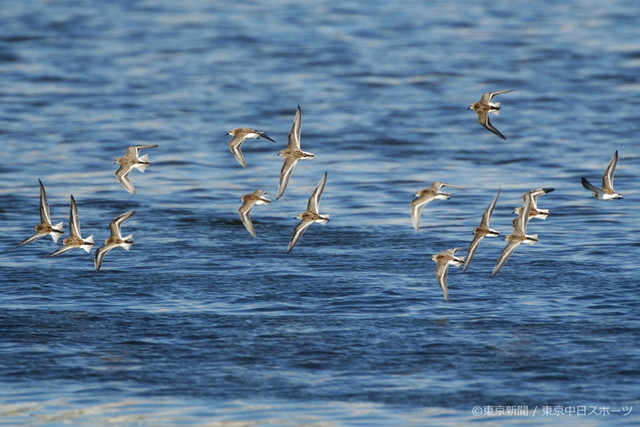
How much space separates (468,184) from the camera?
817 inches

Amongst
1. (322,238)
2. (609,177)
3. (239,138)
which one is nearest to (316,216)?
(239,138)

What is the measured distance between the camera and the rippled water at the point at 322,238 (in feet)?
36.6

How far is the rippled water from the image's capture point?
439 inches

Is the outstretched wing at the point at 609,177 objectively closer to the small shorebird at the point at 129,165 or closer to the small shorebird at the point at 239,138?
Answer: the small shorebird at the point at 239,138

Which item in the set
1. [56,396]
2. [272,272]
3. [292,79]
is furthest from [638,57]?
[56,396]

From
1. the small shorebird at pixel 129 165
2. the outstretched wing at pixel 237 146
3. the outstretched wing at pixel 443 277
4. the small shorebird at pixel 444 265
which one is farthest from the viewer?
the small shorebird at pixel 129 165

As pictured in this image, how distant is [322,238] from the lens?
55.7 feet

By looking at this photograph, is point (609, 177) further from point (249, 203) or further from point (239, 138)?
point (239, 138)

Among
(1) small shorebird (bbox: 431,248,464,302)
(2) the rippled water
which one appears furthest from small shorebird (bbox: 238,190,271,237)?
(1) small shorebird (bbox: 431,248,464,302)

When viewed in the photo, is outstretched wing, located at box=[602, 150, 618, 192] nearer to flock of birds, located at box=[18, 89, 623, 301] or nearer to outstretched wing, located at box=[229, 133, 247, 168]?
flock of birds, located at box=[18, 89, 623, 301]

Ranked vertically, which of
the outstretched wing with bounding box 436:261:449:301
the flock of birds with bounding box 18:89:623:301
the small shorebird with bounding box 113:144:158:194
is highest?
the small shorebird with bounding box 113:144:158:194

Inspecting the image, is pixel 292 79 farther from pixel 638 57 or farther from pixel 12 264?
pixel 12 264

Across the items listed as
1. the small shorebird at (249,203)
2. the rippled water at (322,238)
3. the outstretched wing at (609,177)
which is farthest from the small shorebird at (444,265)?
the small shorebird at (249,203)

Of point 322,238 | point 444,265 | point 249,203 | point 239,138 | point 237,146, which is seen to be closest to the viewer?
point 444,265
